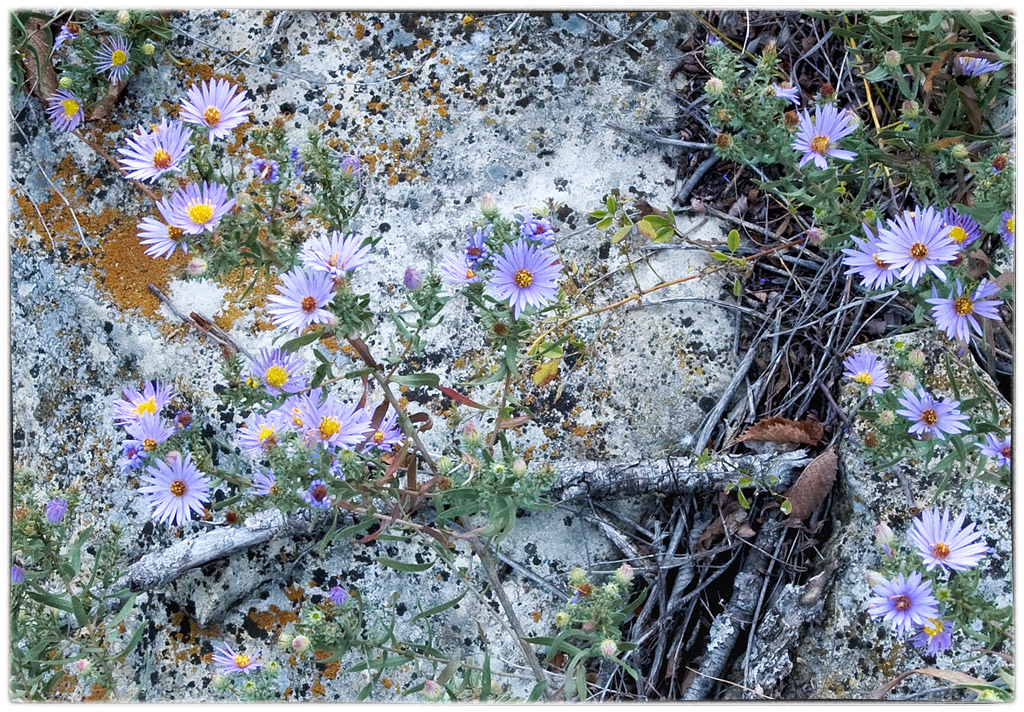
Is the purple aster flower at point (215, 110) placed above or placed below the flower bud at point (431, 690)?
above

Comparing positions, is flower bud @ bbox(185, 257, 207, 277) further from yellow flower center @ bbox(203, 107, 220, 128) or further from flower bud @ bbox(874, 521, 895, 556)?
flower bud @ bbox(874, 521, 895, 556)

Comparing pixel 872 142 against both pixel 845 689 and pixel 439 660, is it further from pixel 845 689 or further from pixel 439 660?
pixel 439 660

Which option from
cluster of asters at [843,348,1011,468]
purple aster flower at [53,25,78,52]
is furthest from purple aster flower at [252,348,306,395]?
cluster of asters at [843,348,1011,468]

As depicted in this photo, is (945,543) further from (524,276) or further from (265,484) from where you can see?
(265,484)

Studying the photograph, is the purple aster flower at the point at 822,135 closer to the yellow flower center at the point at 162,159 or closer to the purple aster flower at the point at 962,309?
the purple aster flower at the point at 962,309

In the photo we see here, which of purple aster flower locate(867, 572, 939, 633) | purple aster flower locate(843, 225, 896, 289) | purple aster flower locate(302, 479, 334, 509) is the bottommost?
purple aster flower locate(867, 572, 939, 633)

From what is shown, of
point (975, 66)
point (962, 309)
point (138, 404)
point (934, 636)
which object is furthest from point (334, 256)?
point (975, 66)

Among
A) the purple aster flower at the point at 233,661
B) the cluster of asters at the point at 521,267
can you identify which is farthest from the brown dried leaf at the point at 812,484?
the purple aster flower at the point at 233,661
